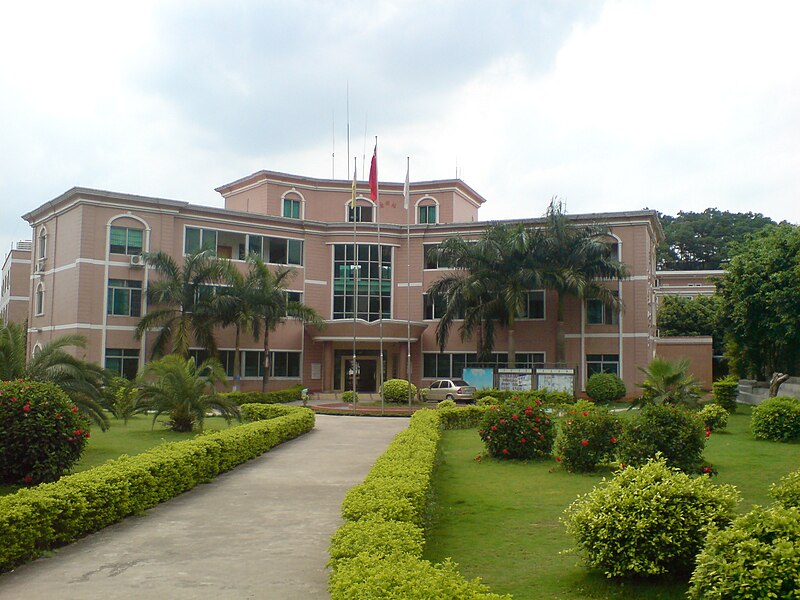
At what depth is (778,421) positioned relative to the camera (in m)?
18.8

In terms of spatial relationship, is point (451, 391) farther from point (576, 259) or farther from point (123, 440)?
point (123, 440)

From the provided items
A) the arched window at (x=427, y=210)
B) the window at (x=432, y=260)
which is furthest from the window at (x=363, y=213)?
the window at (x=432, y=260)

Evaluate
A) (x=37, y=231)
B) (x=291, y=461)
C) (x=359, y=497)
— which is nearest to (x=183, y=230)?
(x=37, y=231)

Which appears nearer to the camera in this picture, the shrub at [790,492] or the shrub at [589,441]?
the shrub at [790,492]

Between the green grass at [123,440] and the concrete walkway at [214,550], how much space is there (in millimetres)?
2506

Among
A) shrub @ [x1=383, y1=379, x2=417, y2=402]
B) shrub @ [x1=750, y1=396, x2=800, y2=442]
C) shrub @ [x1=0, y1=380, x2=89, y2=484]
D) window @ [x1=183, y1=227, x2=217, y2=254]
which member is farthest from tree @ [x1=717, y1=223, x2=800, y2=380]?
window @ [x1=183, y1=227, x2=217, y2=254]

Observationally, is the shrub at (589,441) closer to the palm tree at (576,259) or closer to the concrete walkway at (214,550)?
the concrete walkway at (214,550)

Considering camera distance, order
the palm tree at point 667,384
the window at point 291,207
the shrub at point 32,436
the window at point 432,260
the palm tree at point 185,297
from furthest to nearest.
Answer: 1. the window at point 291,207
2. the window at point 432,260
3. the palm tree at point 185,297
4. the palm tree at point 667,384
5. the shrub at point 32,436

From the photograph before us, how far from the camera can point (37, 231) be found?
132 ft

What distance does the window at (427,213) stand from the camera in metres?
46.5

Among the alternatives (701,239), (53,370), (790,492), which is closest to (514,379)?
(53,370)

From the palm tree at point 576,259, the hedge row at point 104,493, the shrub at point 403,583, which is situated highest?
the palm tree at point 576,259

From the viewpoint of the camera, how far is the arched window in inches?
1828

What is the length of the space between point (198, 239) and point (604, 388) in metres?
21.3
